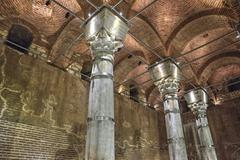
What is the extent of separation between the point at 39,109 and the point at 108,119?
3.02 m

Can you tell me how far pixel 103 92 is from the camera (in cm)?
417

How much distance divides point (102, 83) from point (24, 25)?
15.8ft

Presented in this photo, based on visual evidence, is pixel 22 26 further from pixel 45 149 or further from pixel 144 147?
pixel 144 147

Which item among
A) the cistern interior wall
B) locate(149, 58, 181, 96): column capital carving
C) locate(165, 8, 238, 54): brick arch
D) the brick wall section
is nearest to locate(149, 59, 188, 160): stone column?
locate(149, 58, 181, 96): column capital carving

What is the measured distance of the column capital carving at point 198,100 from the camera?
350 inches

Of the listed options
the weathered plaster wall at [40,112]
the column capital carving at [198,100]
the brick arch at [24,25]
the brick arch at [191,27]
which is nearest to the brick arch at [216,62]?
the column capital carving at [198,100]

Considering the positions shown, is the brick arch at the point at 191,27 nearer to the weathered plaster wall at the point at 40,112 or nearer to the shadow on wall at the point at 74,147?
the weathered plaster wall at the point at 40,112

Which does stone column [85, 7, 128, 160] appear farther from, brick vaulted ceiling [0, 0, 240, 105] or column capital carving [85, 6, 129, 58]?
brick vaulted ceiling [0, 0, 240, 105]

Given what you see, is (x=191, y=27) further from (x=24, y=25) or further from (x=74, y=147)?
Result: (x=24, y=25)

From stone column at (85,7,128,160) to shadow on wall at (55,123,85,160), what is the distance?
106 inches

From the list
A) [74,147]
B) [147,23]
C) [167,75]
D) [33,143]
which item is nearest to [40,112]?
[33,143]

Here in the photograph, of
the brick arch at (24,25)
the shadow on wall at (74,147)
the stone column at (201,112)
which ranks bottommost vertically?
the shadow on wall at (74,147)

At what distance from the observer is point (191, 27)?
25.1 feet

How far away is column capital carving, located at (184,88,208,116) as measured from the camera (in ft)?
29.2
